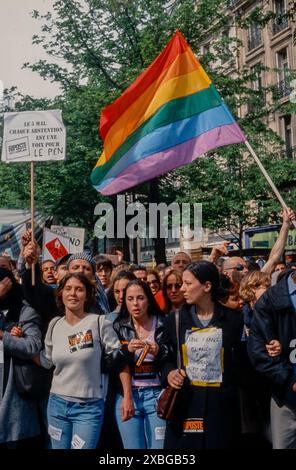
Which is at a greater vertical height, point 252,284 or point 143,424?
point 252,284

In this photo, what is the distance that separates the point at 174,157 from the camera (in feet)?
22.7

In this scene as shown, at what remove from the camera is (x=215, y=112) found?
22.5 ft

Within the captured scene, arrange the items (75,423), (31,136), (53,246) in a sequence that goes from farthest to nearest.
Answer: (53,246), (31,136), (75,423)

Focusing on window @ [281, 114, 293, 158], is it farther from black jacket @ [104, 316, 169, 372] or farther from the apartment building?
black jacket @ [104, 316, 169, 372]

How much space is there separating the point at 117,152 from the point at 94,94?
14312mm

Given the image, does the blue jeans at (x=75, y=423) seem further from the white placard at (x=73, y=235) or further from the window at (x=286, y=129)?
the window at (x=286, y=129)

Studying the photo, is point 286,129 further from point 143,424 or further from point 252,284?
point 143,424

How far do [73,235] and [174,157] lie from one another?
15.7 feet

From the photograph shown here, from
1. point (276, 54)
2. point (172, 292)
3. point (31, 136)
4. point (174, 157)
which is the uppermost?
point (276, 54)

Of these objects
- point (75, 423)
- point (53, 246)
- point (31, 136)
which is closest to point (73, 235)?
Result: point (53, 246)

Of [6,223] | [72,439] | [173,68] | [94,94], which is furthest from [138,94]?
[94,94]
